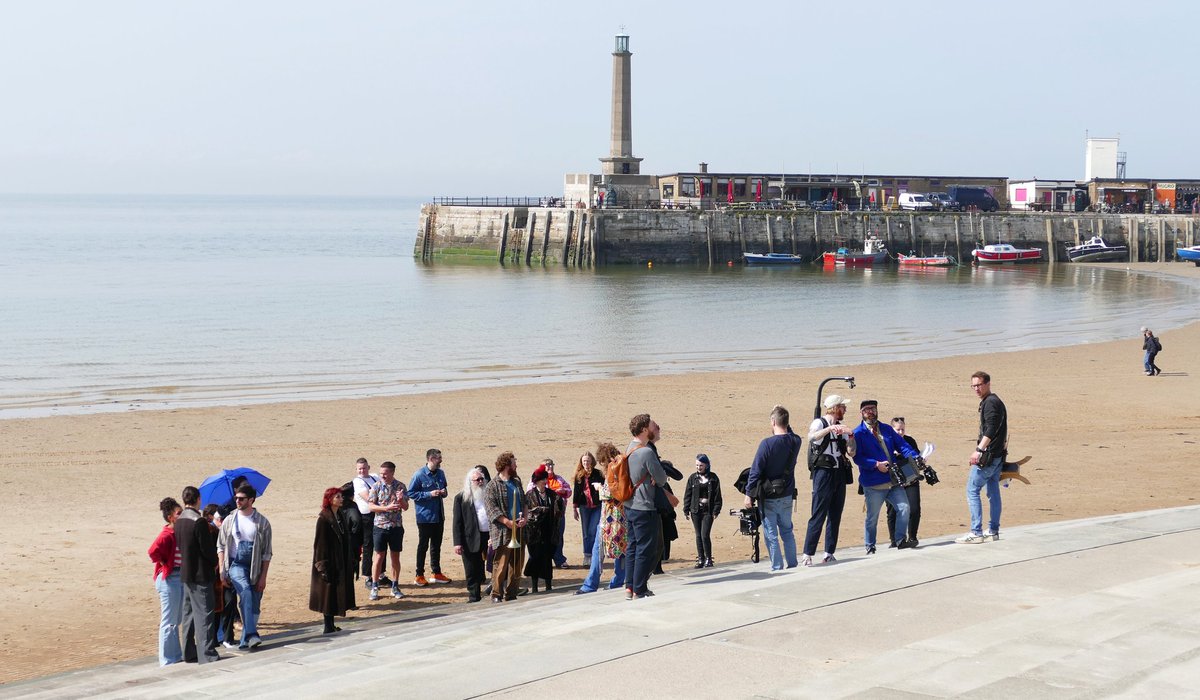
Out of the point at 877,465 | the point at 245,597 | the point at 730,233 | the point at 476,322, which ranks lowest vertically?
the point at 476,322

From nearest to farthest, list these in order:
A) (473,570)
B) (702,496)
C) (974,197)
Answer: (473,570) < (702,496) < (974,197)

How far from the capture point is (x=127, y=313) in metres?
50.7

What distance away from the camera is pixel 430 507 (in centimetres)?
1197

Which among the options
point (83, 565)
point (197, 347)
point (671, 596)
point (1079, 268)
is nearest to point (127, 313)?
point (197, 347)

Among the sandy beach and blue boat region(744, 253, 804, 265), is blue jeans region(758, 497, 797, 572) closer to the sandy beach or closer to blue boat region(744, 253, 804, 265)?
the sandy beach

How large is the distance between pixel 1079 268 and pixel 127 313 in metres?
54.8

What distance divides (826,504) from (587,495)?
2.44 meters

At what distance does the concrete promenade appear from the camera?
7469mm

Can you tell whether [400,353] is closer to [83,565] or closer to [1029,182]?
[83,565]

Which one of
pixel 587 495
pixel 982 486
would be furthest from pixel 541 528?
pixel 982 486

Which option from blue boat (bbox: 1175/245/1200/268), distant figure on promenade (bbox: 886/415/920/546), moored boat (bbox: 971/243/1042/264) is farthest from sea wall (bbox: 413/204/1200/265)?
distant figure on promenade (bbox: 886/415/920/546)

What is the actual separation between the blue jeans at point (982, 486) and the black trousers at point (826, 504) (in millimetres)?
1269

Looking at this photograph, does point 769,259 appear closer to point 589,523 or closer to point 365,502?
point 589,523

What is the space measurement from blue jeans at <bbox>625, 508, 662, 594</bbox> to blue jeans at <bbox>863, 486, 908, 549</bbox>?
2457mm
